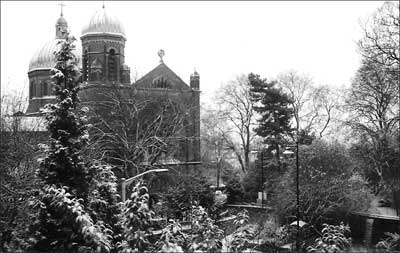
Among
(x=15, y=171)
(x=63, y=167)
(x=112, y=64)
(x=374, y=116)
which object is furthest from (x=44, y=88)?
(x=63, y=167)

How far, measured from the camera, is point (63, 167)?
11547 mm

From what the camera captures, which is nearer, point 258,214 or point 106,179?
point 106,179

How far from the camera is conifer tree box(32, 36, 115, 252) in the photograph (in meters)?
10.5

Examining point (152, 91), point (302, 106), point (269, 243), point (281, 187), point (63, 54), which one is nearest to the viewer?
point (63, 54)

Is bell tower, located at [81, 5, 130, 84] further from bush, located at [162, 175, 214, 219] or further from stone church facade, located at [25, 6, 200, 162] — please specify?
bush, located at [162, 175, 214, 219]

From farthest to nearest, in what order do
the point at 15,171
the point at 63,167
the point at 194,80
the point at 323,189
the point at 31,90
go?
the point at 31,90 < the point at 194,80 < the point at 323,189 < the point at 15,171 < the point at 63,167

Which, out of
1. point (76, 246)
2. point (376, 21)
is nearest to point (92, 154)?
point (76, 246)

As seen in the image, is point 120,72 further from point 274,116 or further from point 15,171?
point 15,171

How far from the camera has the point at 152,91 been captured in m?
35.4

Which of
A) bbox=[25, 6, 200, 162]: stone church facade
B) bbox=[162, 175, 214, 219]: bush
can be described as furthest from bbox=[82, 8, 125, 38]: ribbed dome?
bbox=[162, 175, 214, 219]: bush

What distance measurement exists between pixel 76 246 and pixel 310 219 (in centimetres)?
1739

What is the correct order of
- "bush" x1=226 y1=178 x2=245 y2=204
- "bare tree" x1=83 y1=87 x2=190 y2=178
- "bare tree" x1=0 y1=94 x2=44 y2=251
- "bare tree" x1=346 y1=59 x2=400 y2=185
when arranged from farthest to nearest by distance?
"bush" x1=226 y1=178 x2=245 y2=204 < "bare tree" x1=346 y1=59 x2=400 y2=185 < "bare tree" x1=83 y1=87 x2=190 y2=178 < "bare tree" x1=0 y1=94 x2=44 y2=251

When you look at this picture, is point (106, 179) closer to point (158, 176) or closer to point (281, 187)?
point (281, 187)

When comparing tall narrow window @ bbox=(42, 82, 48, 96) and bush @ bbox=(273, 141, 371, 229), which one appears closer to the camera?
bush @ bbox=(273, 141, 371, 229)
